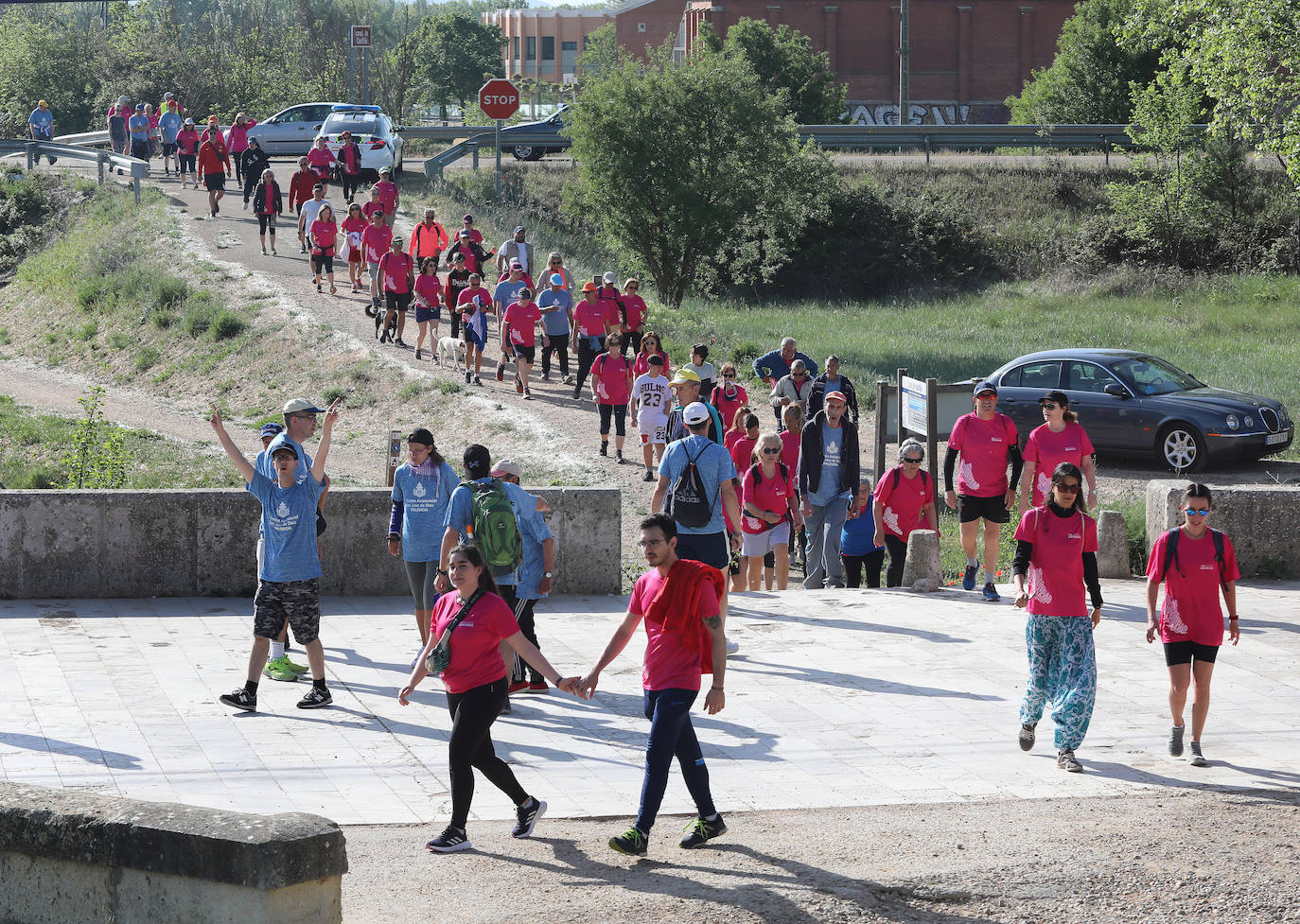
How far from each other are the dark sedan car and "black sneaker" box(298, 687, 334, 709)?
1300 centimetres

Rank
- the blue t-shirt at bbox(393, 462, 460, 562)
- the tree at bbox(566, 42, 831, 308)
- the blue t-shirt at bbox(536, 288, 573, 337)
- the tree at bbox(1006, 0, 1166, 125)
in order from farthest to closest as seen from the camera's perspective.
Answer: the tree at bbox(1006, 0, 1166, 125) < the tree at bbox(566, 42, 831, 308) < the blue t-shirt at bbox(536, 288, 573, 337) < the blue t-shirt at bbox(393, 462, 460, 562)

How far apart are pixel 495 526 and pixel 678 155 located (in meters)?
22.9

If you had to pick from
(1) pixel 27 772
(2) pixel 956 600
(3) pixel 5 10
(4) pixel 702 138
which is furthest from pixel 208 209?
(3) pixel 5 10

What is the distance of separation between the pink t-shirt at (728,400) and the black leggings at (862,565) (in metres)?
2.67

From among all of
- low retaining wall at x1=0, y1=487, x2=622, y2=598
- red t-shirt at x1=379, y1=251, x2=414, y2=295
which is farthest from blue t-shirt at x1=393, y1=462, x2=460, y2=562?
red t-shirt at x1=379, y1=251, x2=414, y2=295

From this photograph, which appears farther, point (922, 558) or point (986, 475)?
point (922, 558)

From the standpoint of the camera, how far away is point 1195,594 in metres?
8.41

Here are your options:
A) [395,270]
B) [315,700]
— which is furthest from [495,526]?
[395,270]

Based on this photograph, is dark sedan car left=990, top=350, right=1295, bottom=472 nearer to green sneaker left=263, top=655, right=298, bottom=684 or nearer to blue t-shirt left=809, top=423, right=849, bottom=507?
blue t-shirt left=809, top=423, right=849, bottom=507

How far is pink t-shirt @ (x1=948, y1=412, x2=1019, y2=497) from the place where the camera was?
1263cm

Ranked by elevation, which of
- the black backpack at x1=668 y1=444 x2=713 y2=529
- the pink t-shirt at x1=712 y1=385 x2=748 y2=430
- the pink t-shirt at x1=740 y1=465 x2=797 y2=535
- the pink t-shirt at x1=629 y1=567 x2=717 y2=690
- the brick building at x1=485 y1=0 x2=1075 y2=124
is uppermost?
the brick building at x1=485 y1=0 x2=1075 y2=124

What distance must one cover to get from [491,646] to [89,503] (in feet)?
20.9

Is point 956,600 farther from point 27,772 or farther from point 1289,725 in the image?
A: point 27,772

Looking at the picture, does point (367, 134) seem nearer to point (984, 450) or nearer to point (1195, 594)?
point (984, 450)
